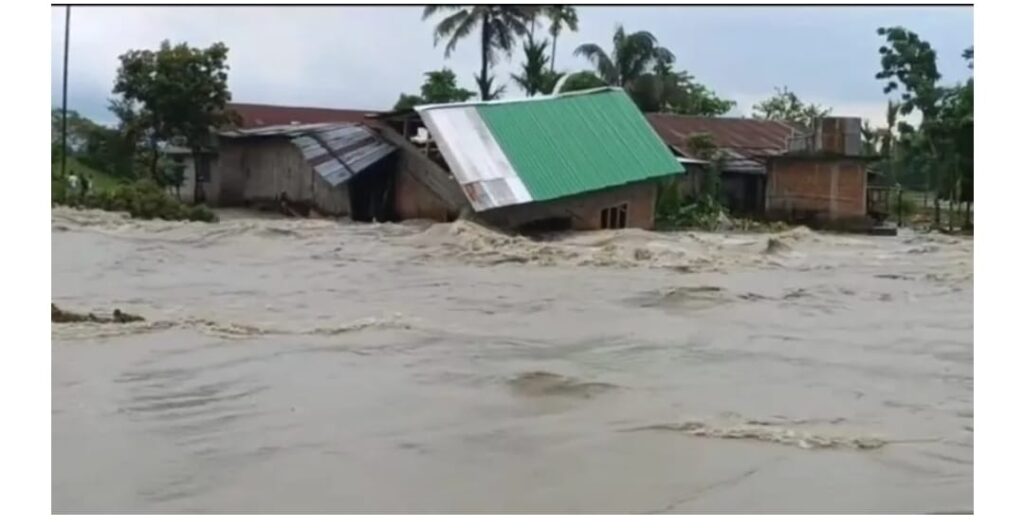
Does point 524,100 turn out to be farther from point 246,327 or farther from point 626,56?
point 246,327

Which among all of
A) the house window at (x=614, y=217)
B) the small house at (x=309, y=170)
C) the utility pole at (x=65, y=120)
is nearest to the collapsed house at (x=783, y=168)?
the house window at (x=614, y=217)

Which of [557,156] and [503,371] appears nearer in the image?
[503,371]

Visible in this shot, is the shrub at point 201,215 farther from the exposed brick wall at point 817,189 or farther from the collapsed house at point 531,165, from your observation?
the exposed brick wall at point 817,189

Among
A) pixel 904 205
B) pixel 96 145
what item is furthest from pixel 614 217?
pixel 96 145

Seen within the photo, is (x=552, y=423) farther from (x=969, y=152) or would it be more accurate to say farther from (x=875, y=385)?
(x=969, y=152)
